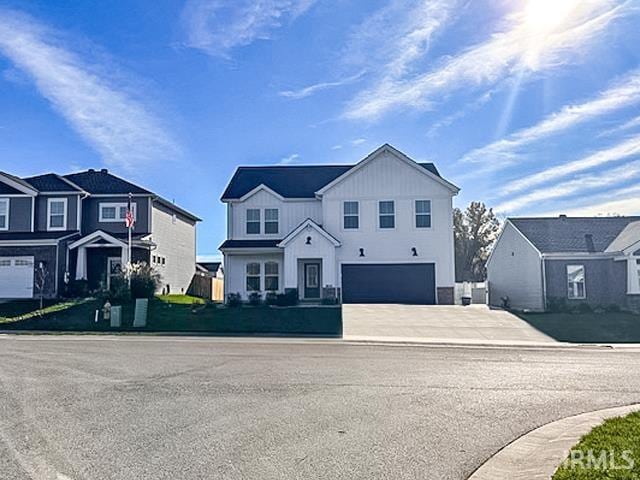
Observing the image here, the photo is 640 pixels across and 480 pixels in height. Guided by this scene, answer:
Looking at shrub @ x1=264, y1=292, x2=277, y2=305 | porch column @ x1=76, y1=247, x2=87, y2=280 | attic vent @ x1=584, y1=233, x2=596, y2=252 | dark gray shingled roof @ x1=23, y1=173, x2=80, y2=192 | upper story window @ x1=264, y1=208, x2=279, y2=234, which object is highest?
dark gray shingled roof @ x1=23, y1=173, x2=80, y2=192

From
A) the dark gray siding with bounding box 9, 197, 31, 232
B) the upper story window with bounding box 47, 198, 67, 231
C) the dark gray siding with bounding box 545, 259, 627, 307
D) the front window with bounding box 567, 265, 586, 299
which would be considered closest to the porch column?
the upper story window with bounding box 47, 198, 67, 231

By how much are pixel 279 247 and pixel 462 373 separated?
65.9 feet

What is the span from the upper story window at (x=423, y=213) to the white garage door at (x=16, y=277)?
67.7 ft

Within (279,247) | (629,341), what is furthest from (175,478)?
(279,247)

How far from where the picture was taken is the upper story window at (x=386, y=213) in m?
32.4

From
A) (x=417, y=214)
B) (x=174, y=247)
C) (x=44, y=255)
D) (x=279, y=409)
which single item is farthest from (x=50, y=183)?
(x=279, y=409)

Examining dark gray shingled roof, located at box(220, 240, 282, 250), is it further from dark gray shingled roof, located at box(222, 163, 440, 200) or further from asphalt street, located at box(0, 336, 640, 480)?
asphalt street, located at box(0, 336, 640, 480)

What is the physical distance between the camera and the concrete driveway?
70.0ft

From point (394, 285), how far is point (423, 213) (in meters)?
4.13

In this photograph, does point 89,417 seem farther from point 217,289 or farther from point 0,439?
point 217,289

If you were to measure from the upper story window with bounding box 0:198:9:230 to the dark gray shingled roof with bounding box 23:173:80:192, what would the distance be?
1.67 meters

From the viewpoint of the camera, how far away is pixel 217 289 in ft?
158

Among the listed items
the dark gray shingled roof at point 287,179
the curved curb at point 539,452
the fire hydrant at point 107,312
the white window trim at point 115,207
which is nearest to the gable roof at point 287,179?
the dark gray shingled roof at point 287,179

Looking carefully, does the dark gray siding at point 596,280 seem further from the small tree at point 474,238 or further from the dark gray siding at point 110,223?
the small tree at point 474,238
